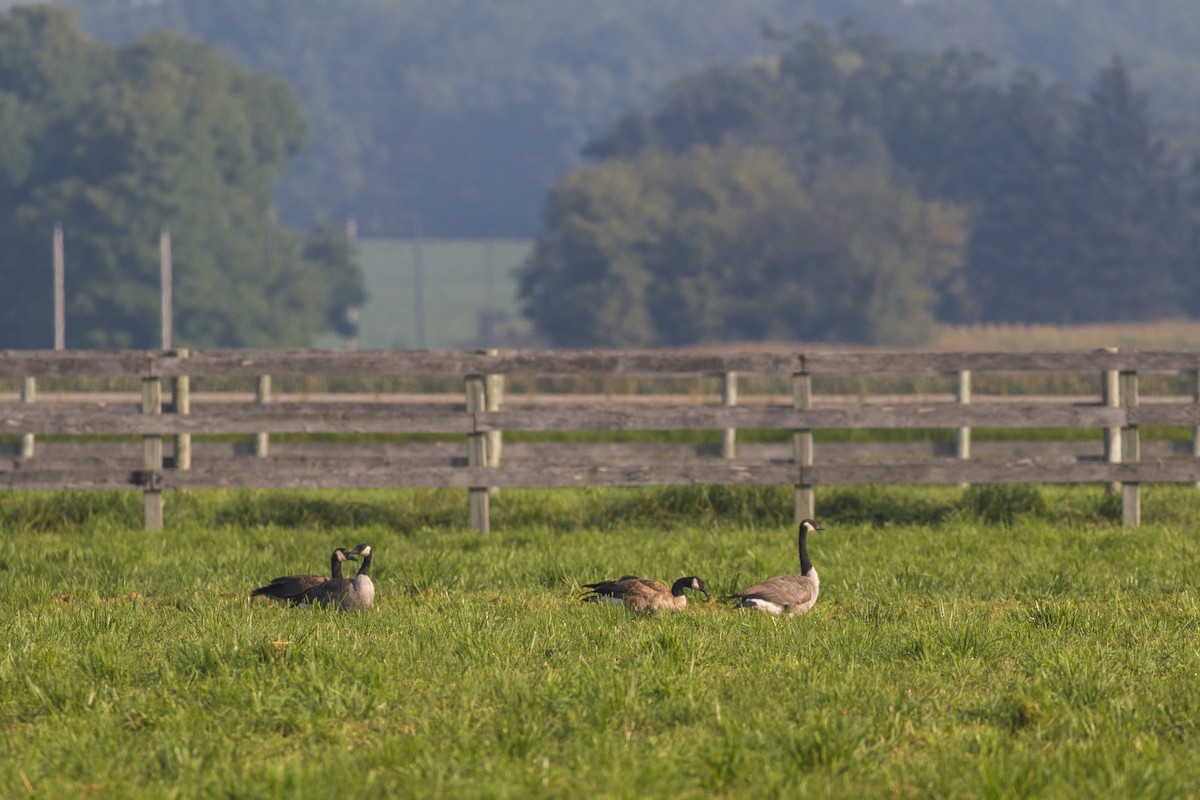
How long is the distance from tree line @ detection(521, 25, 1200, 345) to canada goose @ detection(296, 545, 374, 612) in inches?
3071

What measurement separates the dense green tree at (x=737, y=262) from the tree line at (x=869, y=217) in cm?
11

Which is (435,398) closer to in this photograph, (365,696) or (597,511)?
(597,511)

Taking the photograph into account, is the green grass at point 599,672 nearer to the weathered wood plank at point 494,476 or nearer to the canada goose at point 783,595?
the canada goose at point 783,595

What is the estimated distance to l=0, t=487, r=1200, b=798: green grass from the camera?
6.19 m

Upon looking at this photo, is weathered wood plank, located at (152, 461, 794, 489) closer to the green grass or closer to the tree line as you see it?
the green grass

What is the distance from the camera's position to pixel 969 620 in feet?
29.0

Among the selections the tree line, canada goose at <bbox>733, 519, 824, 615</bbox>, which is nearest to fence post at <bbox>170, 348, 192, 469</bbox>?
canada goose at <bbox>733, 519, 824, 615</bbox>

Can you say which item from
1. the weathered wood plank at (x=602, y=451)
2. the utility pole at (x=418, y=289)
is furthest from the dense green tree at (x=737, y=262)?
the weathered wood plank at (x=602, y=451)

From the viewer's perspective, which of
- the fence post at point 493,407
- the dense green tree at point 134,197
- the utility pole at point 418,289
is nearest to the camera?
the fence post at point 493,407

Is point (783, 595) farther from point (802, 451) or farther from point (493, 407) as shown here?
point (493, 407)

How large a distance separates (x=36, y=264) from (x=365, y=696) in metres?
82.5

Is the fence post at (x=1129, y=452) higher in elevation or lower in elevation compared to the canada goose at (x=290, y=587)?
higher

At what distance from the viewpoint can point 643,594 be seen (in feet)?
31.8

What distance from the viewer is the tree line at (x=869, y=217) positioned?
89062 mm
